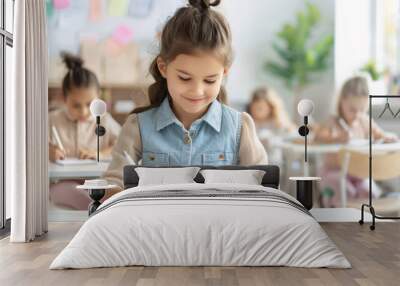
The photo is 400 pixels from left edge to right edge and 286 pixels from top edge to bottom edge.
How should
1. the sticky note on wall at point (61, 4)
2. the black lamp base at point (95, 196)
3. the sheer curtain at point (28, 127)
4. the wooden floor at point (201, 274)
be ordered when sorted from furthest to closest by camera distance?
the sticky note on wall at point (61, 4) < the black lamp base at point (95, 196) < the sheer curtain at point (28, 127) < the wooden floor at point (201, 274)

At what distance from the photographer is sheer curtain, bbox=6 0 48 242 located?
6.03m

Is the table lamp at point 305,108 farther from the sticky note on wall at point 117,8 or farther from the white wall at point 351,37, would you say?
the sticky note on wall at point 117,8

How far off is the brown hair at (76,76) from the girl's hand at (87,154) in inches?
24.7

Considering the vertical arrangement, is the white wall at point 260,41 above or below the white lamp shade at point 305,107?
above

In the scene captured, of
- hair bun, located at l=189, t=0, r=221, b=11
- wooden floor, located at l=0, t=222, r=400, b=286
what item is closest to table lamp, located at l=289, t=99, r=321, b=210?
hair bun, located at l=189, t=0, r=221, b=11

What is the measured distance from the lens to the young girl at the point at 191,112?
715cm

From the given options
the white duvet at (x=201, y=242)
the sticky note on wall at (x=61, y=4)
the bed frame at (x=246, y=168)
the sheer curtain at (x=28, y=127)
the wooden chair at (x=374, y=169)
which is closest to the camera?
the white duvet at (x=201, y=242)

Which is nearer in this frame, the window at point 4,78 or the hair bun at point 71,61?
the window at point 4,78

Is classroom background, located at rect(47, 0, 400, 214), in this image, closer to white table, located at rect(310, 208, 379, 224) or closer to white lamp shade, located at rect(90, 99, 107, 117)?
white lamp shade, located at rect(90, 99, 107, 117)

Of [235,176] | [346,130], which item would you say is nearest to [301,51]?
[346,130]

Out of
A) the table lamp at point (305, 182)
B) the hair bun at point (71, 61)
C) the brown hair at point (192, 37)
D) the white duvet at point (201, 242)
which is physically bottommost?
the white duvet at point (201, 242)

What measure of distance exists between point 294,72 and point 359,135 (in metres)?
0.97

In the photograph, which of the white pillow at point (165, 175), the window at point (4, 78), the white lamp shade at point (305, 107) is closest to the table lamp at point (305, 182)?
the white lamp shade at point (305, 107)

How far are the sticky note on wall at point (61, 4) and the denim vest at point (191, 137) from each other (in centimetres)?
142
